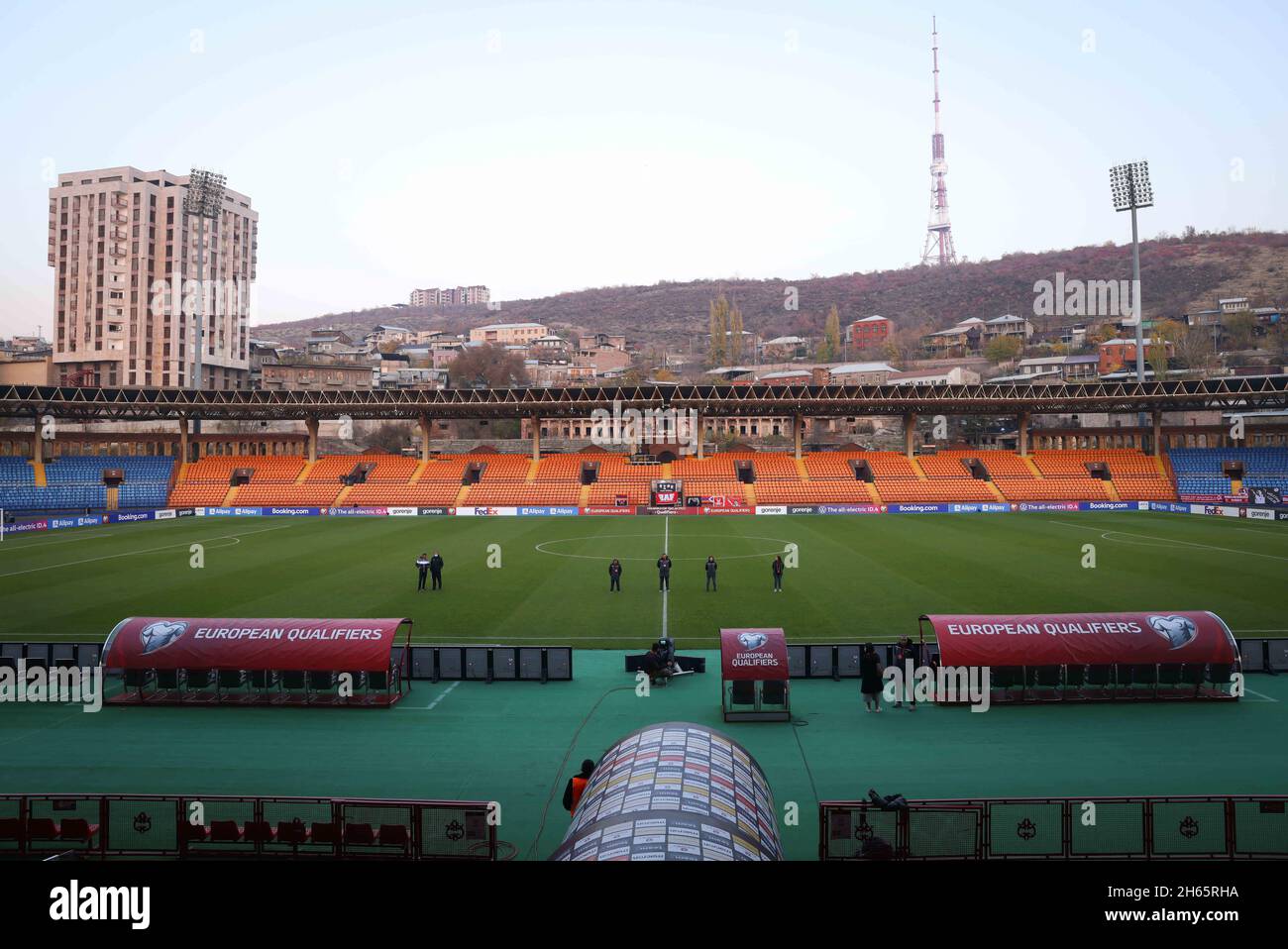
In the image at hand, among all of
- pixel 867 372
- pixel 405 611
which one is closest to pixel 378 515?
pixel 405 611

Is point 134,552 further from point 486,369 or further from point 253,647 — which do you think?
point 486,369

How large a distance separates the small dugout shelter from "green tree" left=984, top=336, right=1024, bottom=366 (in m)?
153

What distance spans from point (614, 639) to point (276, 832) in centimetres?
1430

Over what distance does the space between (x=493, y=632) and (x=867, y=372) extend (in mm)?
132980

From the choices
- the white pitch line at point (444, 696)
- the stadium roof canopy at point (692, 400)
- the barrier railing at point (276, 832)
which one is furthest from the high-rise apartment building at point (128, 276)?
the barrier railing at point (276, 832)

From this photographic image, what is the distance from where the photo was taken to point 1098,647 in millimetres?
18328

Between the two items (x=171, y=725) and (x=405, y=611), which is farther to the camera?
(x=405, y=611)

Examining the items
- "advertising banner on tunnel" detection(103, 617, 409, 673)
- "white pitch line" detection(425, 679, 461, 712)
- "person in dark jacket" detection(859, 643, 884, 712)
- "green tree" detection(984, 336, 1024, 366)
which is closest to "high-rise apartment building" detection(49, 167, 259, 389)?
"green tree" detection(984, 336, 1024, 366)

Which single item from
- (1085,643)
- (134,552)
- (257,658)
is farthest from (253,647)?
(134,552)

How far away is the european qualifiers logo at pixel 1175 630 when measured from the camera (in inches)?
720

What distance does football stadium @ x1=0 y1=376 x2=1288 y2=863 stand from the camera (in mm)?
10852
